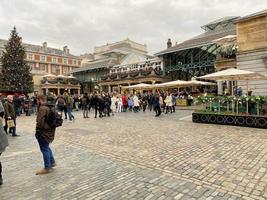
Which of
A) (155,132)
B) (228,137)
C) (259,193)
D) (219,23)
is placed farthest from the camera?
(219,23)

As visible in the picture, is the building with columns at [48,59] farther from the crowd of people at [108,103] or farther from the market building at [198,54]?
the crowd of people at [108,103]

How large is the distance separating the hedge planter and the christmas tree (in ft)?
88.1

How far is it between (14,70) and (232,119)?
29661 mm

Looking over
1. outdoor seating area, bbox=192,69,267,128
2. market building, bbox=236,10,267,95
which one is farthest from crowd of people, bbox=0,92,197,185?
market building, bbox=236,10,267,95

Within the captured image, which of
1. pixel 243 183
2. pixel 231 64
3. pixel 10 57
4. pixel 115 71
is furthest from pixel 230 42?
pixel 10 57

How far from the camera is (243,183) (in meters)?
4.45

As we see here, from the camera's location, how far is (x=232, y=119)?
11422mm

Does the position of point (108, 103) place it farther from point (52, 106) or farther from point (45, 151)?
point (45, 151)

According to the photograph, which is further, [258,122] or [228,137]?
[258,122]

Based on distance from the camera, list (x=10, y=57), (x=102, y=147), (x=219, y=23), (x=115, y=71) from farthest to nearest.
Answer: (x=115, y=71), (x=219, y=23), (x=10, y=57), (x=102, y=147)

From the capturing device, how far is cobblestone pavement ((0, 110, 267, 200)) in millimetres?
4230

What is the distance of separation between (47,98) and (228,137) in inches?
248

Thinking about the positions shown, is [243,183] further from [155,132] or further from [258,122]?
[258,122]

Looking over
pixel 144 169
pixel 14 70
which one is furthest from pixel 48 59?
pixel 144 169
